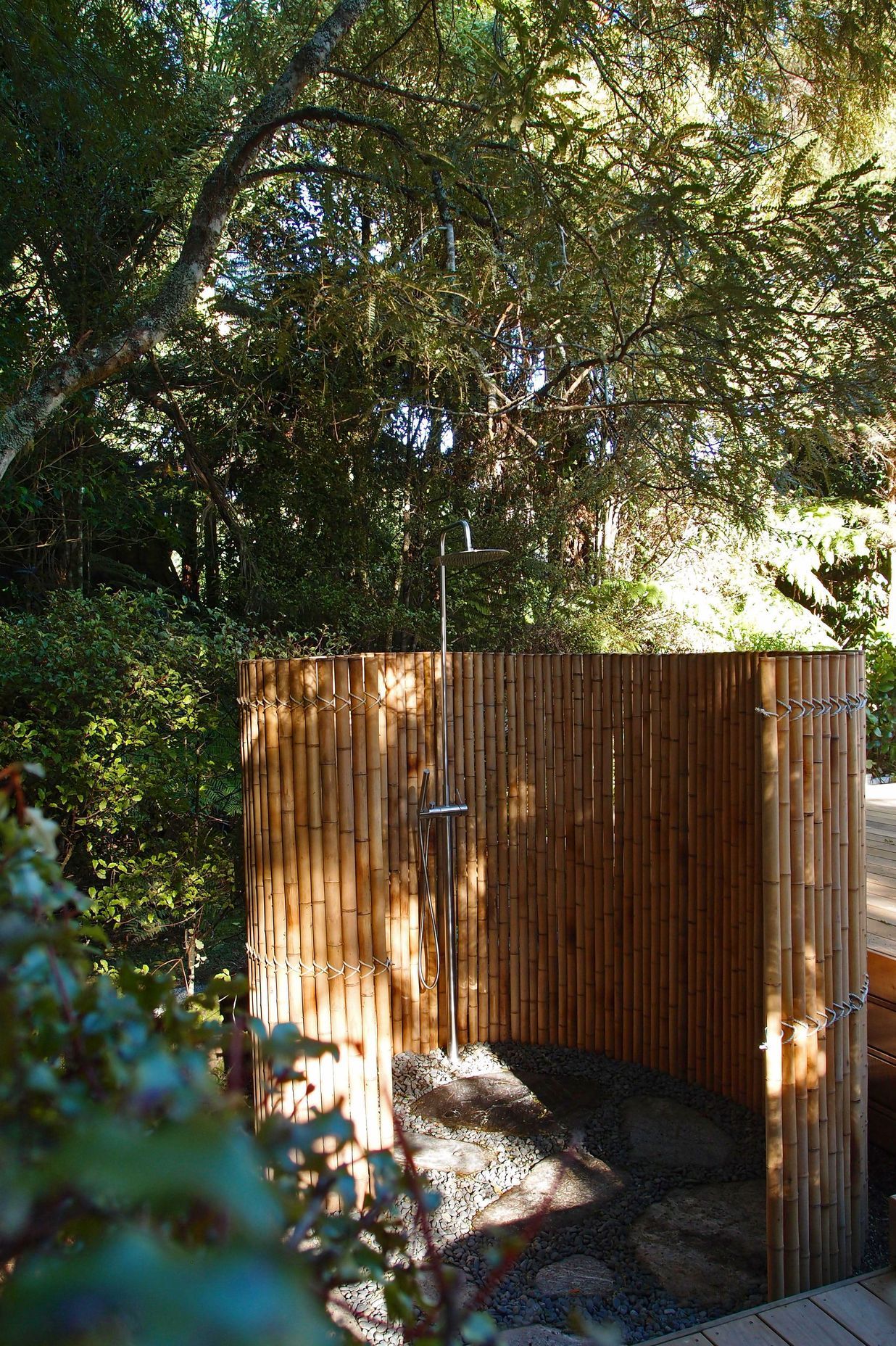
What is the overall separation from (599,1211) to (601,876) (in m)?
1.10

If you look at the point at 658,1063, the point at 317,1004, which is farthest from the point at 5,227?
the point at 658,1063

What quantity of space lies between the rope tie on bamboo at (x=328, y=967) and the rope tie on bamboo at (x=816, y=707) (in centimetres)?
127

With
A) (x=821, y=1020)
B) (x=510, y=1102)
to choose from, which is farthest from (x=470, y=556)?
(x=510, y=1102)

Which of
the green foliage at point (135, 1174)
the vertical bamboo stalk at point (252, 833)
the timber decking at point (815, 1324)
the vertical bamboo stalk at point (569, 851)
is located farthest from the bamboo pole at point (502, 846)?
the green foliage at point (135, 1174)

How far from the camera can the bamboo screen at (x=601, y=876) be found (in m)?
2.12

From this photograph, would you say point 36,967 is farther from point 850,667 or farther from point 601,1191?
point 601,1191

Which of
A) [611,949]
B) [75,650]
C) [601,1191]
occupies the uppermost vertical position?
[75,650]

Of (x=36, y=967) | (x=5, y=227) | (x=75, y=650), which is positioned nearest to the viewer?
(x=36, y=967)

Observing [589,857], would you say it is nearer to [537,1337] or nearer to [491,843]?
[491,843]

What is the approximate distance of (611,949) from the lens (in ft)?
10.5

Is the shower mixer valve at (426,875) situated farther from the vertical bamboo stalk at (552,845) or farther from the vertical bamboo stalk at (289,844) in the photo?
the vertical bamboo stalk at (289,844)

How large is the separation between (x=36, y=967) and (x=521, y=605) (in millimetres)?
4648

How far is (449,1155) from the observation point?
2.65 m

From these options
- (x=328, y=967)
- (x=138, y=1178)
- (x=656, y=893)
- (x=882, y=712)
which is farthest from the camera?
(x=882, y=712)
